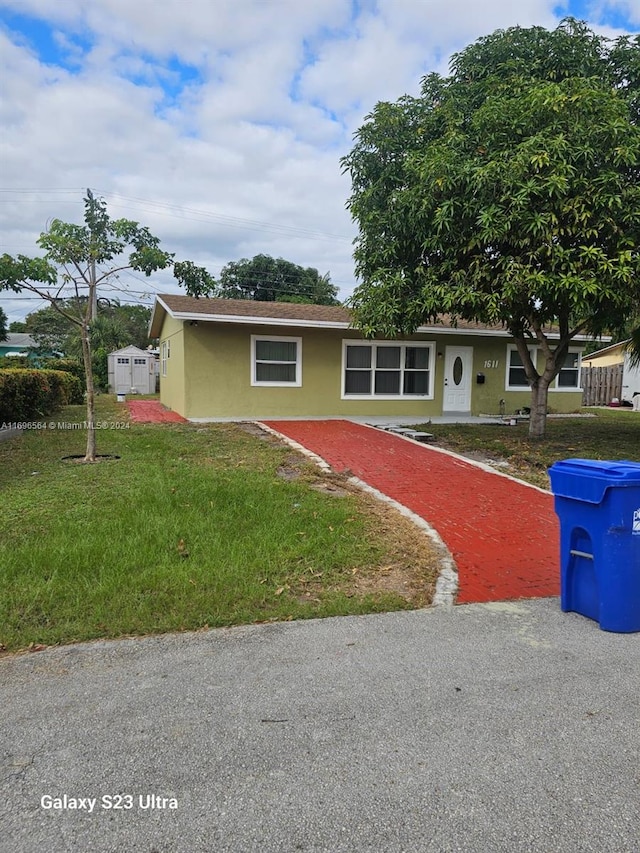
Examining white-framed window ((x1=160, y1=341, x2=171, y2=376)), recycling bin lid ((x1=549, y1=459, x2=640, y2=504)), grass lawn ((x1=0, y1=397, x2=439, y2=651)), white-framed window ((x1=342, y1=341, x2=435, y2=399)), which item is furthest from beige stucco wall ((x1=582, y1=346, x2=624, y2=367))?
recycling bin lid ((x1=549, y1=459, x2=640, y2=504))

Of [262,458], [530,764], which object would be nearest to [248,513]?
[262,458]

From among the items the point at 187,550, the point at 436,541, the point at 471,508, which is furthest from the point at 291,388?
the point at 187,550

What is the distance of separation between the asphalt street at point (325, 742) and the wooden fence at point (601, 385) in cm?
2429

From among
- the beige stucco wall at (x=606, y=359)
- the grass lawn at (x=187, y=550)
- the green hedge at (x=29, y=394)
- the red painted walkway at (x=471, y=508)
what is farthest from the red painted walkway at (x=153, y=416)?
the beige stucco wall at (x=606, y=359)

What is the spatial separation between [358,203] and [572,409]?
11.6m

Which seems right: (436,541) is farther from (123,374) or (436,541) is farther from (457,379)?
(123,374)

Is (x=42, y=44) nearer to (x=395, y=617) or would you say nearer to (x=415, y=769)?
(x=395, y=617)

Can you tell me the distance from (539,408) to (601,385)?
15.8 metres

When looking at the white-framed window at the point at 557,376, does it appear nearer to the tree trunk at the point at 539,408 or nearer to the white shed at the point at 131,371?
the tree trunk at the point at 539,408

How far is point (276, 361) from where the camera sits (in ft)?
49.6

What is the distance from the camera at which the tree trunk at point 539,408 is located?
464 inches

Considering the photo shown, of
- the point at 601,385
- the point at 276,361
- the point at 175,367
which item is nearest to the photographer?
the point at 276,361

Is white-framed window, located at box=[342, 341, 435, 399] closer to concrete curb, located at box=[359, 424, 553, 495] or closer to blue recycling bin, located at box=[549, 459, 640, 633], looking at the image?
concrete curb, located at box=[359, 424, 553, 495]

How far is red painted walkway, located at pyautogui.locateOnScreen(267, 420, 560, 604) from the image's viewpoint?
464 centimetres
